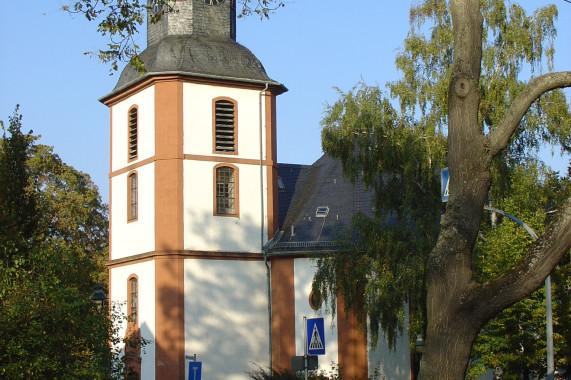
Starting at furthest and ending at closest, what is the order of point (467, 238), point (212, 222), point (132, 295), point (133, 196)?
1. point (133, 196)
2. point (132, 295)
3. point (212, 222)
4. point (467, 238)

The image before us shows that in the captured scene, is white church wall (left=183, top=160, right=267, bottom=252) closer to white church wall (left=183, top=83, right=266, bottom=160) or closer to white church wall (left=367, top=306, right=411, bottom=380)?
white church wall (left=183, top=83, right=266, bottom=160)

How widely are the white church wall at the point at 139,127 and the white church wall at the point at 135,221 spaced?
1.62 ft

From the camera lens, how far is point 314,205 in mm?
29156

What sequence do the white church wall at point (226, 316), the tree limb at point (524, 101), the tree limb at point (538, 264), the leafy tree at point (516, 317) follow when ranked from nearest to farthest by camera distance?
the tree limb at point (538, 264)
the tree limb at point (524, 101)
the leafy tree at point (516, 317)
the white church wall at point (226, 316)

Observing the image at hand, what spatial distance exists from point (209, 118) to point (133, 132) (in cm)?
274

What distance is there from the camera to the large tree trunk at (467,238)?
8.62 metres

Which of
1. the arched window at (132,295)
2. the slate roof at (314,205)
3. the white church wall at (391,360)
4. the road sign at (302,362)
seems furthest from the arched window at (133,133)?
the road sign at (302,362)

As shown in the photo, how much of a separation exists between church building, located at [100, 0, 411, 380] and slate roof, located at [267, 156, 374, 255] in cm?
6

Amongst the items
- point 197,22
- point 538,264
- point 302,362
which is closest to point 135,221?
point 197,22

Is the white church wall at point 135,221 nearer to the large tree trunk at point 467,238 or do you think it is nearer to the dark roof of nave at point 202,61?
the dark roof of nave at point 202,61

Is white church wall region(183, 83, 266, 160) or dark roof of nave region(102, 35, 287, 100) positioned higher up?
dark roof of nave region(102, 35, 287, 100)

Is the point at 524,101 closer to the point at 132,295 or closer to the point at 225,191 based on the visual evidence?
the point at 225,191

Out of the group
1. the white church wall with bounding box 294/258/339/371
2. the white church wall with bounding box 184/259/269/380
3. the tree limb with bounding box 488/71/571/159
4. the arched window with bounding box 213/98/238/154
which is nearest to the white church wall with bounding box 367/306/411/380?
the white church wall with bounding box 294/258/339/371

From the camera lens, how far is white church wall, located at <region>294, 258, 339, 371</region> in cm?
2655
